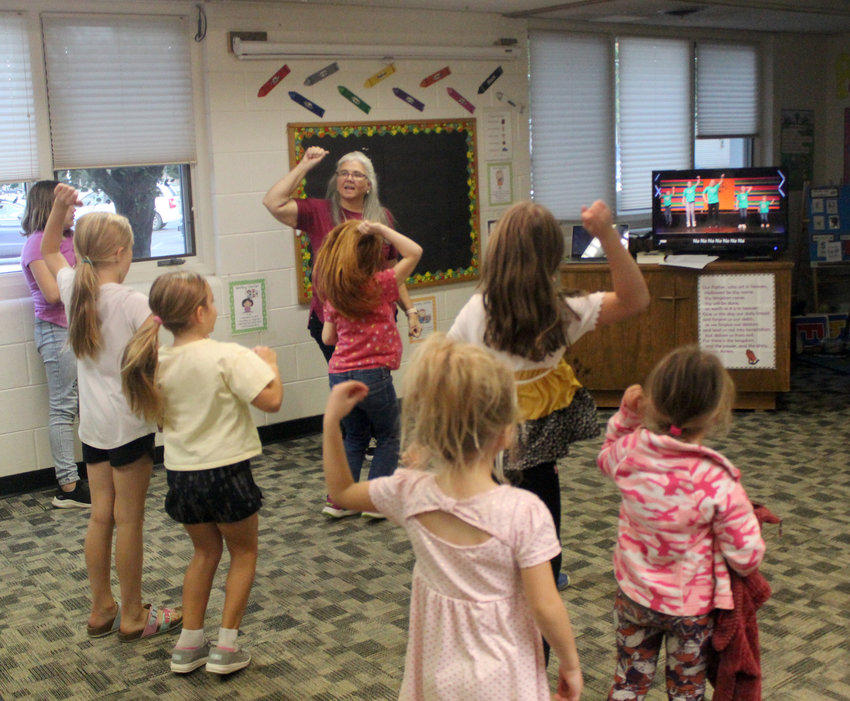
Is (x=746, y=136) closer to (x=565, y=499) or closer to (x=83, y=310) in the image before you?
(x=565, y=499)

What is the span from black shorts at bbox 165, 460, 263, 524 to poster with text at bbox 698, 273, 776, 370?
3.47 metres

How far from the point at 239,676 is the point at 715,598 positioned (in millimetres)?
1402

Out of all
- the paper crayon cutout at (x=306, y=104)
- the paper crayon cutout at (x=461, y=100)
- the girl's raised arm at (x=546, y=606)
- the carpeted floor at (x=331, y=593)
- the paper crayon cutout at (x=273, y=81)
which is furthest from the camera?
the paper crayon cutout at (x=461, y=100)

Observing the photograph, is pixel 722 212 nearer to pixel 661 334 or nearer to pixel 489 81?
pixel 661 334

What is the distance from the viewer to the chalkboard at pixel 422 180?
17.0 ft

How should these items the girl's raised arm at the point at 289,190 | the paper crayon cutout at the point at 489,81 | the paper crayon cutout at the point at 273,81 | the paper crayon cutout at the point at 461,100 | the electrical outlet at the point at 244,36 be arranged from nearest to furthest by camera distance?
the girl's raised arm at the point at 289,190 → the electrical outlet at the point at 244,36 → the paper crayon cutout at the point at 273,81 → the paper crayon cutout at the point at 461,100 → the paper crayon cutout at the point at 489,81

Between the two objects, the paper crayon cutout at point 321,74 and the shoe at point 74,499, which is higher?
the paper crayon cutout at point 321,74

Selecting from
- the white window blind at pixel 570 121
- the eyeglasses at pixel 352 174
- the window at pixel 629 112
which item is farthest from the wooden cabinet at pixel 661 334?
the eyeglasses at pixel 352 174

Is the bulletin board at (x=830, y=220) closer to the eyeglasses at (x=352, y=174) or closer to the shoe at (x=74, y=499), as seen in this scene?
the eyeglasses at (x=352, y=174)

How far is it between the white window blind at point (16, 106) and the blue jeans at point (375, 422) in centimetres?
182

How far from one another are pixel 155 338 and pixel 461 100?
11.6 ft

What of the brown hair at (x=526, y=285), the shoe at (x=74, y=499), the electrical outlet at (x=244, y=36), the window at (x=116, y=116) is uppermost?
the electrical outlet at (x=244, y=36)

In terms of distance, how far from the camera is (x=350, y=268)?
3.37 metres

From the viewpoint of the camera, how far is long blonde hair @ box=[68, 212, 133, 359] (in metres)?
2.82
